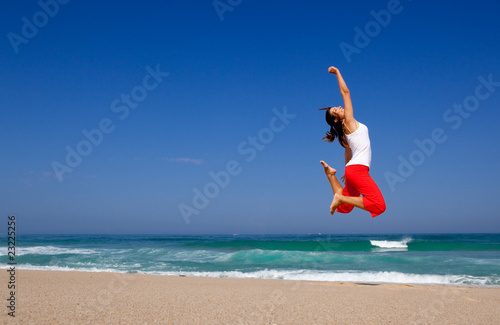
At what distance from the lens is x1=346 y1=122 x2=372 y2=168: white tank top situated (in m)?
4.29

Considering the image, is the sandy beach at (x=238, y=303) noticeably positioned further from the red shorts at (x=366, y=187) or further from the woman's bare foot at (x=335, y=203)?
the red shorts at (x=366, y=187)

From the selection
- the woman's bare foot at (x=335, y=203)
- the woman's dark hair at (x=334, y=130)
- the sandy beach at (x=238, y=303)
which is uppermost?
the woman's dark hair at (x=334, y=130)

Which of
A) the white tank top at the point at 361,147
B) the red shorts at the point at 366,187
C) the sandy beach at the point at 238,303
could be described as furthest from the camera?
the sandy beach at the point at 238,303

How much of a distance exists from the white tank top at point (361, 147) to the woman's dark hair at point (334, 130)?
0.47 feet

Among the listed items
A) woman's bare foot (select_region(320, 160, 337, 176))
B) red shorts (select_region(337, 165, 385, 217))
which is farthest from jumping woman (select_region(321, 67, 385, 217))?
woman's bare foot (select_region(320, 160, 337, 176))

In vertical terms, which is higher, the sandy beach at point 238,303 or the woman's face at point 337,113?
the woman's face at point 337,113

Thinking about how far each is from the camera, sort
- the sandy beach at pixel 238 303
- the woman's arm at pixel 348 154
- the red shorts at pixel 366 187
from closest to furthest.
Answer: the red shorts at pixel 366 187 < the woman's arm at pixel 348 154 < the sandy beach at pixel 238 303

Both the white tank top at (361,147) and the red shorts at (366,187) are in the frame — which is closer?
the red shorts at (366,187)

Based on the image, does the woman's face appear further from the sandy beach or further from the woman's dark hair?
the sandy beach

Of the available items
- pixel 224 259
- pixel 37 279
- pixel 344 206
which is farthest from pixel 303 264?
pixel 344 206

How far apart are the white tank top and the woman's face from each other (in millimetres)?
222

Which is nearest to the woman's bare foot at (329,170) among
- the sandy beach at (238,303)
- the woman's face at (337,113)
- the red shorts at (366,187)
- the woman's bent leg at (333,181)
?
the woman's bent leg at (333,181)

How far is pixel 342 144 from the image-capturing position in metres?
4.62

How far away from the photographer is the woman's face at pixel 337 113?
436 centimetres
